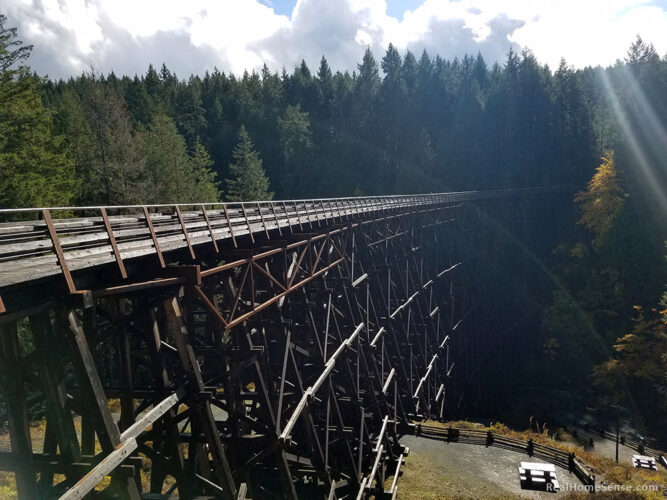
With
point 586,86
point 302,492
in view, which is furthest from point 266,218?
point 586,86

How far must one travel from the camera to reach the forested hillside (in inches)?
1104

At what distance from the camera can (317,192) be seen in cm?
5978

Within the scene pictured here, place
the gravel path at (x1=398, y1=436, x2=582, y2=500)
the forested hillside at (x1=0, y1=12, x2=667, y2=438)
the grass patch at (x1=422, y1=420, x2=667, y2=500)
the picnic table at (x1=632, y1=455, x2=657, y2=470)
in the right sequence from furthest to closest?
the forested hillside at (x1=0, y1=12, x2=667, y2=438)
the picnic table at (x1=632, y1=455, x2=657, y2=470)
the gravel path at (x1=398, y1=436, x2=582, y2=500)
the grass patch at (x1=422, y1=420, x2=667, y2=500)

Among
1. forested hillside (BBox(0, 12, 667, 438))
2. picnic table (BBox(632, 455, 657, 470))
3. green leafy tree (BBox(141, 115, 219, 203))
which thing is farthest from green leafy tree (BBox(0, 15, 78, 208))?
picnic table (BBox(632, 455, 657, 470))

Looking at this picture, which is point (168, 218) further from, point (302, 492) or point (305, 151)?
point (305, 151)

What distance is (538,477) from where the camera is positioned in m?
14.9

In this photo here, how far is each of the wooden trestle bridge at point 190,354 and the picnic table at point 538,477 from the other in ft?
13.5

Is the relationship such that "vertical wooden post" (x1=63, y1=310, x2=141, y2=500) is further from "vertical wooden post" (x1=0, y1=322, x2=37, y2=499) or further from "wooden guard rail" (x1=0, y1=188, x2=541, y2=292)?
"vertical wooden post" (x1=0, y1=322, x2=37, y2=499)

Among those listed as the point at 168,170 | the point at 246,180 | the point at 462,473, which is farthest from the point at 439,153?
the point at 462,473

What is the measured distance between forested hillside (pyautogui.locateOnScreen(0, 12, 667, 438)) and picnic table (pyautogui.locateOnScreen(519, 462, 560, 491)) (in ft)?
49.9

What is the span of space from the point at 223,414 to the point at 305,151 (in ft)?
156

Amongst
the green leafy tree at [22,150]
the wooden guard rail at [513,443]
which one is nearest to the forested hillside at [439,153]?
the green leafy tree at [22,150]

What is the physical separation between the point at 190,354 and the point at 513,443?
15024 millimetres

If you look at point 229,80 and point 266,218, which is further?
point 229,80
